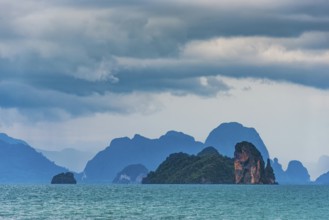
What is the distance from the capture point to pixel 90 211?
11819cm

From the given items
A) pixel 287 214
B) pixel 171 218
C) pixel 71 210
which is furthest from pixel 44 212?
pixel 287 214

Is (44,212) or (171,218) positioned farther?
(44,212)

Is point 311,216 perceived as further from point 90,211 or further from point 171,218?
point 90,211

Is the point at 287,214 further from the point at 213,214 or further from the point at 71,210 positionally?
the point at 71,210

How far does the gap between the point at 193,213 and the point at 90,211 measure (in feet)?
57.9

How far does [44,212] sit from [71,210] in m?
5.87

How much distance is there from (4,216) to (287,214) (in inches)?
1886

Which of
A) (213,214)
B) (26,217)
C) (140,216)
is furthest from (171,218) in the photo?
(26,217)

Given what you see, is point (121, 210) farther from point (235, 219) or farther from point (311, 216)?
point (311, 216)

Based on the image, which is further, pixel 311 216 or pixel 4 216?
pixel 311 216

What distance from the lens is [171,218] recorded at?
10544 centimetres

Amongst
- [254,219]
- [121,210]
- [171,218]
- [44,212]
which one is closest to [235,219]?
[254,219]

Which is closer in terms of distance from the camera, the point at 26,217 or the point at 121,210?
the point at 26,217

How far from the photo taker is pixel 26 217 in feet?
341
